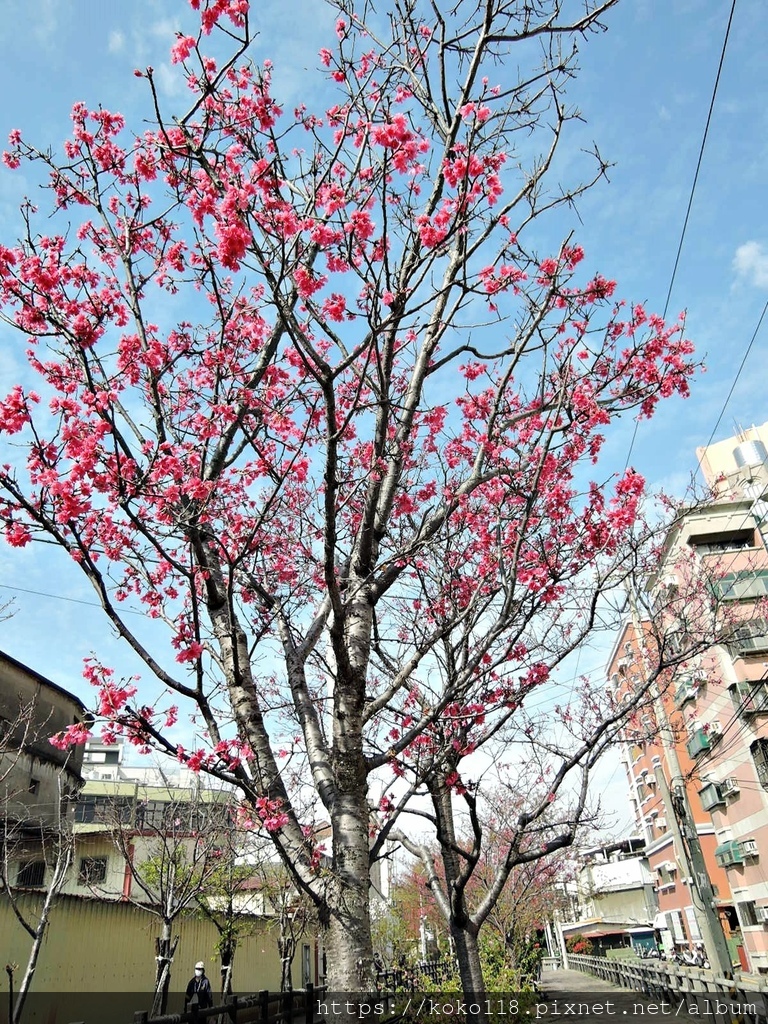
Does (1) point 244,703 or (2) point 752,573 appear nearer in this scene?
(1) point 244,703

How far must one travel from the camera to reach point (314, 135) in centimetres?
456

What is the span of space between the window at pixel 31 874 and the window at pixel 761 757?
1816 centimetres

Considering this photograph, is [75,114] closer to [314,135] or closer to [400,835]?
[314,135]

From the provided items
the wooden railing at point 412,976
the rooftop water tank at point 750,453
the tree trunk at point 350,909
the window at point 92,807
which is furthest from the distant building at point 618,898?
the tree trunk at point 350,909

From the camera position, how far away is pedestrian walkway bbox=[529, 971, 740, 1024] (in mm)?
10688

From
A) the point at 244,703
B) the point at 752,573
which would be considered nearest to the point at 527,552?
the point at 244,703

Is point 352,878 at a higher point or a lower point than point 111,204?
lower

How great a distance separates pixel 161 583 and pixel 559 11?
500cm

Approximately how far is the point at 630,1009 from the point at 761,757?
26.8ft

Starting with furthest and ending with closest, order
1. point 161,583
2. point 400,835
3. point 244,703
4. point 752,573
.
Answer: point 752,573 < point 400,835 < point 161,583 < point 244,703

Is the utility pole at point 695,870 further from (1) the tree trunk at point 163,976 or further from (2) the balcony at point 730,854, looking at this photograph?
(2) the balcony at point 730,854

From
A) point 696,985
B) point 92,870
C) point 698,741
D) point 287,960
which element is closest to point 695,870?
point 696,985

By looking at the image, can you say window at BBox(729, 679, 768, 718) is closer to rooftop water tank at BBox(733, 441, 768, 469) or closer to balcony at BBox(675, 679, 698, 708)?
balcony at BBox(675, 679, 698, 708)

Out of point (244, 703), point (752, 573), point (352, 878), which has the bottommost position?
point (352, 878)
